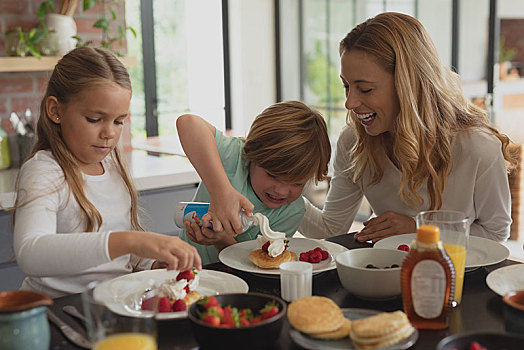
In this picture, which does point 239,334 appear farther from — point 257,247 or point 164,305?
point 257,247

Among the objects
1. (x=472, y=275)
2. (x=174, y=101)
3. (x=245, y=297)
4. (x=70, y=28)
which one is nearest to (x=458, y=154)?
(x=472, y=275)

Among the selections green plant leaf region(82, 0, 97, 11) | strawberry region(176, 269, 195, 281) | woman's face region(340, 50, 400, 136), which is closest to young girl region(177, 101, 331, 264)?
woman's face region(340, 50, 400, 136)

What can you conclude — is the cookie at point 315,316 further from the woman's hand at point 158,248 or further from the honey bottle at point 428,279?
the woman's hand at point 158,248

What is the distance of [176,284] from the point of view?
1206 mm

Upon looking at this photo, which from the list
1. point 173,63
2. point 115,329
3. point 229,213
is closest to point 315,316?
point 115,329

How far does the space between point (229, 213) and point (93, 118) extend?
43 cm

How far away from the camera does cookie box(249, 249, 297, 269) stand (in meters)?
1.41

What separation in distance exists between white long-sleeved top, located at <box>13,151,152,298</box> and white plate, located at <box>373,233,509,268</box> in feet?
2.32

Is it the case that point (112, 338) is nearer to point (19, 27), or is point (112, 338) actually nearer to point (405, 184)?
point (405, 184)

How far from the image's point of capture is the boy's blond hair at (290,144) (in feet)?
5.80

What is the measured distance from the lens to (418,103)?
1.82 m

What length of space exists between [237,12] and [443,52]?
5.94 ft

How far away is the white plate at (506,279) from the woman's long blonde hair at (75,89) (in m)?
0.99

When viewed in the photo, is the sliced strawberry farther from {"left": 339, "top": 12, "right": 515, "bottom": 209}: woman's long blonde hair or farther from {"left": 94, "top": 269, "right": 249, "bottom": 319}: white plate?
{"left": 339, "top": 12, "right": 515, "bottom": 209}: woman's long blonde hair
